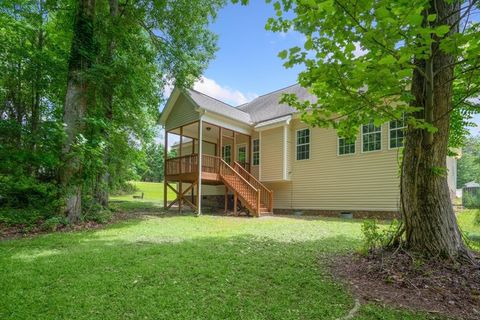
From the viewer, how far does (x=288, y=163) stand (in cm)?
1320

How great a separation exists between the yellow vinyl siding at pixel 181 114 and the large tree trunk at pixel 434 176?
9.62m

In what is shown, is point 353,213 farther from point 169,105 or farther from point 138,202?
point 138,202

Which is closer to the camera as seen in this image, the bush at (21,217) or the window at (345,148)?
the bush at (21,217)

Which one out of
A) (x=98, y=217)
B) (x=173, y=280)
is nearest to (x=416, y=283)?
(x=173, y=280)

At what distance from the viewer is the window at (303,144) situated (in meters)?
12.8

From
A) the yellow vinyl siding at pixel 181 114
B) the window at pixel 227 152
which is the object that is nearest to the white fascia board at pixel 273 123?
the yellow vinyl siding at pixel 181 114

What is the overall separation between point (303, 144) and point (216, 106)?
4.65 metres

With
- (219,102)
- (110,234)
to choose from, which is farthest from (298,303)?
(219,102)

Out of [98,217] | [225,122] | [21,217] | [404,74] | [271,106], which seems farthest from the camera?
[271,106]

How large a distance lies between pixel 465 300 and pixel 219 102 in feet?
42.5

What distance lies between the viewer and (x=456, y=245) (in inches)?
141

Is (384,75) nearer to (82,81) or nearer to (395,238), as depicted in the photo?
(395,238)

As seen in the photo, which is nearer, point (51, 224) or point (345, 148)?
point (51, 224)

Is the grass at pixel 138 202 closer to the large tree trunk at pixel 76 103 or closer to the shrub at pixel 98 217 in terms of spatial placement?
the shrub at pixel 98 217
